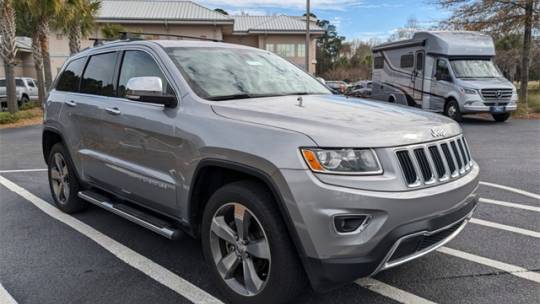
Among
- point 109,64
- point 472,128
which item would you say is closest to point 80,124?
point 109,64

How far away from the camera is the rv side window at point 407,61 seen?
681 inches

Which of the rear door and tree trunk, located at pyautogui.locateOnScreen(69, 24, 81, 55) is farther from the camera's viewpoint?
tree trunk, located at pyautogui.locateOnScreen(69, 24, 81, 55)

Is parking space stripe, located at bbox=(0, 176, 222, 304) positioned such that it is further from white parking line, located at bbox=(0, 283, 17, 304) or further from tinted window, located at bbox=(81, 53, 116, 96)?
tinted window, located at bbox=(81, 53, 116, 96)

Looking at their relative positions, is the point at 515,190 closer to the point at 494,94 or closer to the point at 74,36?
the point at 494,94

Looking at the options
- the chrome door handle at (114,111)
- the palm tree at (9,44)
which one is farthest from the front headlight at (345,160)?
the palm tree at (9,44)

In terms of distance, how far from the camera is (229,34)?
4031 centimetres

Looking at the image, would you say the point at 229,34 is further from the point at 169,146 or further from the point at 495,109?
the point at 169,146

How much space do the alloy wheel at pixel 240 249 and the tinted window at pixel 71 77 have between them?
282cm

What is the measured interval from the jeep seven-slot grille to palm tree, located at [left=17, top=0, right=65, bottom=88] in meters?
18.3

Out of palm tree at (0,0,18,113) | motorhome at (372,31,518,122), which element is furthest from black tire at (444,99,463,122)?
palm tree at (0,0,18,113)

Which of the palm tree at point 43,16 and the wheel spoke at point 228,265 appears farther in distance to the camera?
the palm tree at point 43,16

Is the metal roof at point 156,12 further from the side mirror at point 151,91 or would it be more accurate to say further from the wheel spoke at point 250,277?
the wheel spoke at point 250,277

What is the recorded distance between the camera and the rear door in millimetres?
3463

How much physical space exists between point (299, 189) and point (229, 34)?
39.5m
